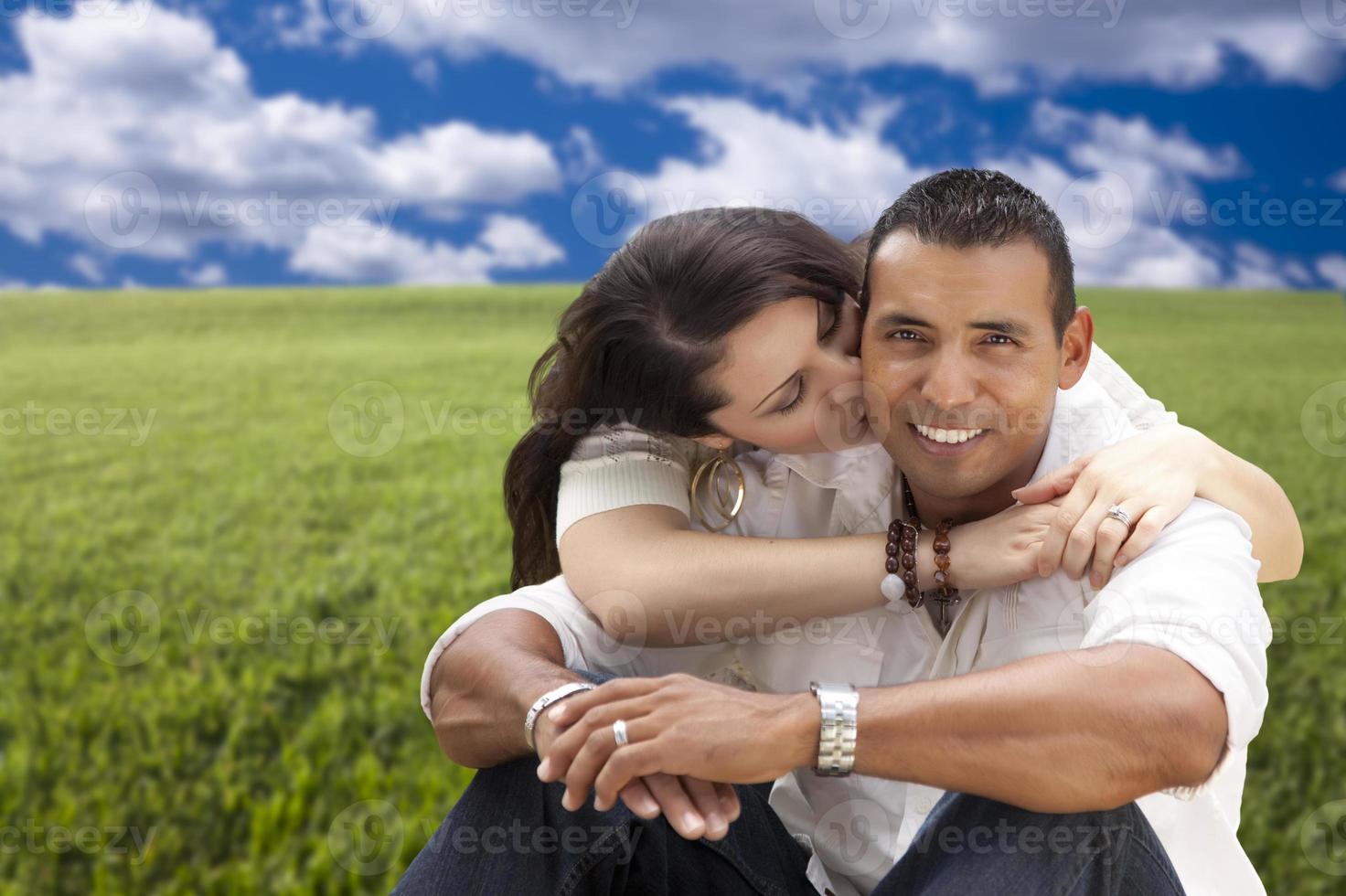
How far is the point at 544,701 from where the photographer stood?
→ 73.1 inches

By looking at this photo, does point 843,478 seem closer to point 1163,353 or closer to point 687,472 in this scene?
point 687,472

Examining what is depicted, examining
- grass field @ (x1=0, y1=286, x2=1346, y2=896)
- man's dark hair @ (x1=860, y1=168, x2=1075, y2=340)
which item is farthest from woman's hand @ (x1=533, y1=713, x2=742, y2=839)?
grass field @ (x1=0, y1=286, x2=1346, y2=896)

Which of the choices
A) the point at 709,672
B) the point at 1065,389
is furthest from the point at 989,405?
the point at 709,672

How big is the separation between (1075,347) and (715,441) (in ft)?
2.47

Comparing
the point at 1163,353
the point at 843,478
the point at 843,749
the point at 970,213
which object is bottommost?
the point at 843,749

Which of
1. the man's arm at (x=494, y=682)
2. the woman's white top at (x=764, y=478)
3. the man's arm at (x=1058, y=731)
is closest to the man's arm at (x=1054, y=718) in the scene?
the man's arm at (x=1058, y=731)

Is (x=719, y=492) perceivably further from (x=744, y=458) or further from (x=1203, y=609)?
(x=1203, y=609)

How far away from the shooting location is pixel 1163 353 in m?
15.7

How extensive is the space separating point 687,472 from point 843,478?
1.14ft

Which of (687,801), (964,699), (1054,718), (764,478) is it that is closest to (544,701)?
(687,801)

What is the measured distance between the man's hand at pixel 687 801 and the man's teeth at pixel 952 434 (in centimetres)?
78

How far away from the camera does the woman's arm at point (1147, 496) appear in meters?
1.84

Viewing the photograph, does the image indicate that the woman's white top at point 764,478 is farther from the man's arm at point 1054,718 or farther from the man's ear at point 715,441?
the man's arm at point 1054,718

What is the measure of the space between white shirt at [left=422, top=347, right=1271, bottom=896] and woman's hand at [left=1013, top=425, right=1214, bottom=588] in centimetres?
4
